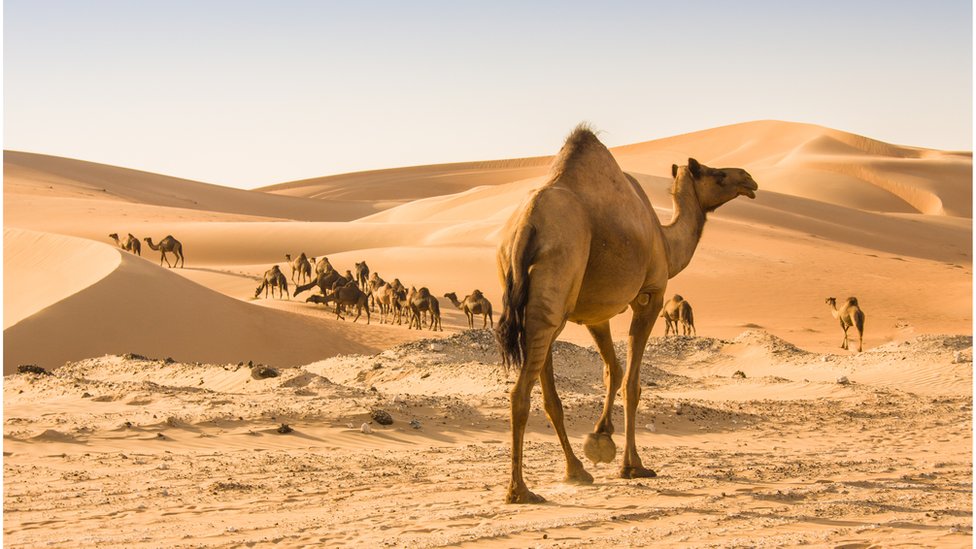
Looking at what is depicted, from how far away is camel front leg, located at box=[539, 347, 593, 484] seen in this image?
9.05 meters

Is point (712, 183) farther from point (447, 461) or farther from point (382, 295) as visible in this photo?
point (382, 295)

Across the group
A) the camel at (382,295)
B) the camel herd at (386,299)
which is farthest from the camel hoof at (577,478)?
the camel at (382,295)

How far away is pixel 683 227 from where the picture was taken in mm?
10734

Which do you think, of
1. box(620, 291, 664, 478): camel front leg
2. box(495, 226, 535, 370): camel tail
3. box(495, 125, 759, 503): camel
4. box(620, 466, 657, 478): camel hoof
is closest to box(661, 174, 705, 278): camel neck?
box(495, 125, 759, 503): camel

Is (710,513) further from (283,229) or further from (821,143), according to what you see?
(821,143)

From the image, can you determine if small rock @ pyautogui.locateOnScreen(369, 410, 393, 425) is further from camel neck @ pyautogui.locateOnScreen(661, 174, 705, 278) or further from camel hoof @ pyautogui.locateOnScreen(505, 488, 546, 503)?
camel hoof @ pyautogui.locateOnScreen(505, 488, 546, 503)

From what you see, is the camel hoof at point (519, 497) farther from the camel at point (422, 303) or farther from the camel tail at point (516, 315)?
the camel at point (422, 303)

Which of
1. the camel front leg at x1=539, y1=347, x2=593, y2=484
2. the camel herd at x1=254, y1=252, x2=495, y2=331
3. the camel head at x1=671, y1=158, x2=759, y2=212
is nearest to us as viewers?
the camel front leg at x1=539, y1=347, x2=593, y2=484

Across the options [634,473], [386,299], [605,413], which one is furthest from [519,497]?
[386,299]

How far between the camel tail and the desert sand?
113 centimetres

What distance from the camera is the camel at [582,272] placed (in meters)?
8.23

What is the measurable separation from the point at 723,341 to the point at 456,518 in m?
19.4

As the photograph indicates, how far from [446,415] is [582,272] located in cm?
592

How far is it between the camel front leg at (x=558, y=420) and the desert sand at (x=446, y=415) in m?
0.26
